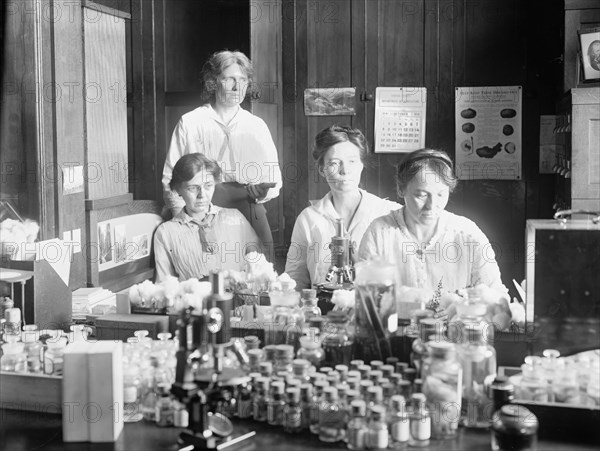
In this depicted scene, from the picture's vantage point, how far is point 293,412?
1.79m

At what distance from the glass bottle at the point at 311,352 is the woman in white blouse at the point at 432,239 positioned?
1.32 meters

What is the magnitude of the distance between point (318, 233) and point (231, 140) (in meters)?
1.12

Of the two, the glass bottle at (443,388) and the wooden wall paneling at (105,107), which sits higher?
the wooden wall paneling at (105,107)

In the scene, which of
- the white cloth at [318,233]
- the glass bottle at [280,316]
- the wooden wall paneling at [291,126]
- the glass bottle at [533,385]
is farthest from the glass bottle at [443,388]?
the wooden wall paneling at [291,126]

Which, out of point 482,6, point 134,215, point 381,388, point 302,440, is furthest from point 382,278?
point 482,6

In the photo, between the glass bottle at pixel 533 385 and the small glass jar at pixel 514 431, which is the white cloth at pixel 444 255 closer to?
the glass bottle at pixel 533 385

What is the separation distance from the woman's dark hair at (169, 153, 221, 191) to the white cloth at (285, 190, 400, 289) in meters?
0.70

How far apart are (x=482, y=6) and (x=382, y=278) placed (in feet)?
10.8

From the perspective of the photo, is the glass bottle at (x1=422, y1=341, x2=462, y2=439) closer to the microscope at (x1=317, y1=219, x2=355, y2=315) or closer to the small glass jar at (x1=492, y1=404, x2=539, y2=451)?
the small glass jar at (x1=492, y1=404, x2=539, y2=451)

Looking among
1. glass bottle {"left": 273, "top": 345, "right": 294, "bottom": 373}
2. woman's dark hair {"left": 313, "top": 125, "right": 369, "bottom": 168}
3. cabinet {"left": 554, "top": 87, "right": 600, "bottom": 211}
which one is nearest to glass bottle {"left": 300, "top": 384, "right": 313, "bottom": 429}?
glass bottle {"left": 273, "top": 345, "right": 294, "bottom": 373}

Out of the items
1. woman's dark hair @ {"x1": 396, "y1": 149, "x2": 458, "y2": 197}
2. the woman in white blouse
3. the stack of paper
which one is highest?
woman's dark hair @ {"x1": 396, "y1": 149, "x2": 458, "y2": 197}

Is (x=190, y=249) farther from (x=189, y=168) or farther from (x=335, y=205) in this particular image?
(x=335, y=205)

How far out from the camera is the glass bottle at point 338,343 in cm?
204

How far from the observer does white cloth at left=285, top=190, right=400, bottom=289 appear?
12.5 feet
